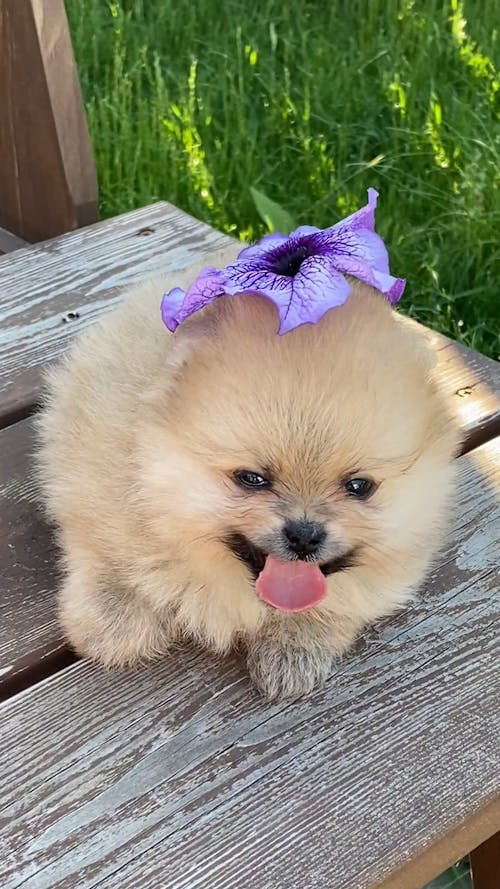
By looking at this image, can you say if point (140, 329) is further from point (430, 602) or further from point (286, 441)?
point (430, 602)

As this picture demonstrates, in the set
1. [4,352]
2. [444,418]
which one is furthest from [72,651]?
[4,352]

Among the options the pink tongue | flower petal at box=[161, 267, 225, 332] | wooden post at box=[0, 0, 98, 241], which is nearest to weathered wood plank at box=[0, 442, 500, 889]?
the pink tongue

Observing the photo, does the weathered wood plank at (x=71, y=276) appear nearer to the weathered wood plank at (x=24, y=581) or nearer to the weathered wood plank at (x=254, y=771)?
the weathered wood plank at (x=24, y=581)

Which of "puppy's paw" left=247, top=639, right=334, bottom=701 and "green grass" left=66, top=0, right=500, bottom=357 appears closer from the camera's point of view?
"puppy's paw" left=247, top=639, right=334, bottom=701

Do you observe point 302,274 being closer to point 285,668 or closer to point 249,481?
point 249,481

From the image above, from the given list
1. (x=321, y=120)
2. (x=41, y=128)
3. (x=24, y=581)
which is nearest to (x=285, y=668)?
(x=24, y=581)

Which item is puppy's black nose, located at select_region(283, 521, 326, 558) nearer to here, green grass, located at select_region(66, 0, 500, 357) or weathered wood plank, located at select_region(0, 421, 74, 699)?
weathered wood plank, located at select_region(0, 421, 74, 699)

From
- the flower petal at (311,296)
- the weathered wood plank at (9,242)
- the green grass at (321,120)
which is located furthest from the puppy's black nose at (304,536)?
the green grass at (321,120)
